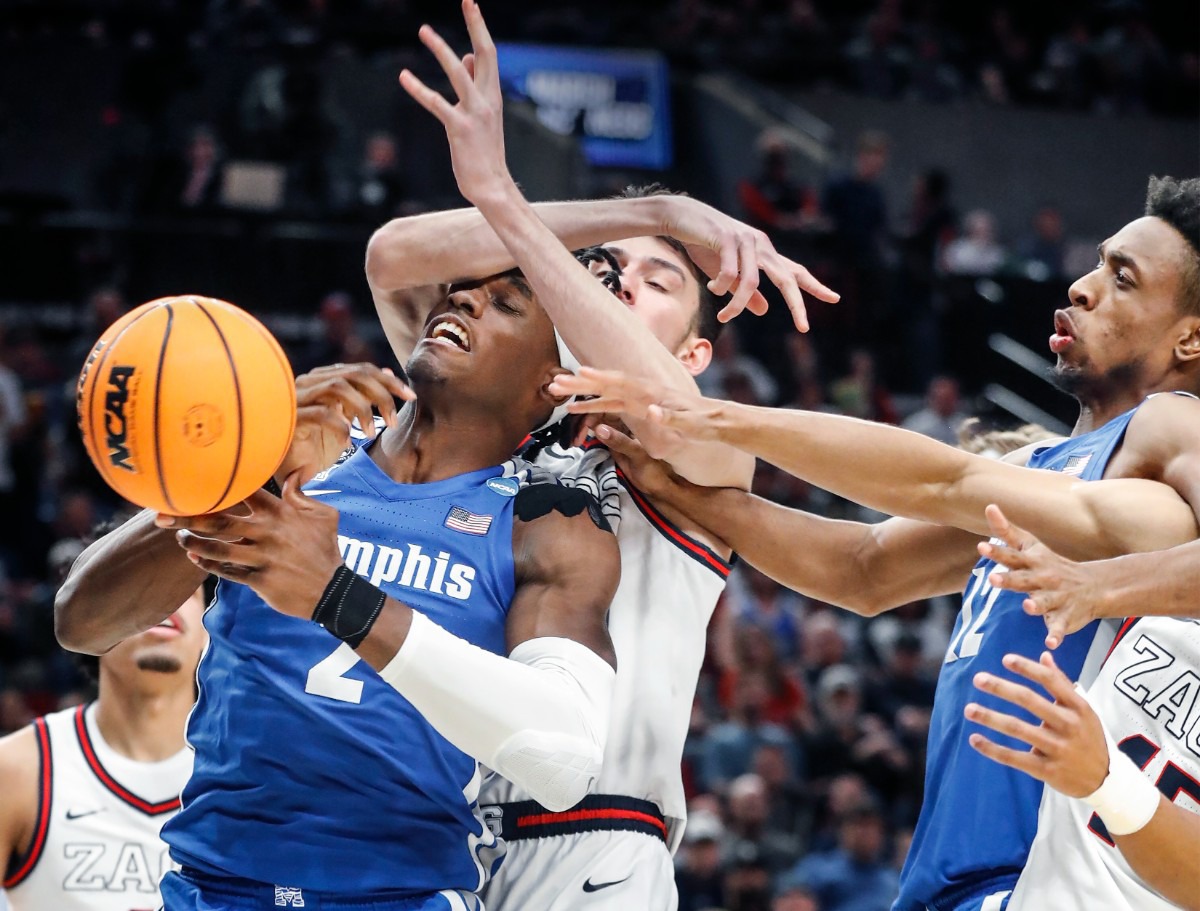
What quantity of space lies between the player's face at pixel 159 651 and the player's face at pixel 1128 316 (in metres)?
2.74

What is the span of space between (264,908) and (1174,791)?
2.03m

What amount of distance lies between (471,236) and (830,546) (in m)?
1.24

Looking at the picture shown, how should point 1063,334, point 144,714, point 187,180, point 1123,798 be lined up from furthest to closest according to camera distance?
point 187,180, point 144,714, point 1063,334, point 1123,798

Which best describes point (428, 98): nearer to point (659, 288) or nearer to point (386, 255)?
point (386, 255)

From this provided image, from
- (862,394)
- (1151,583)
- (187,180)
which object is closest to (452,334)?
(1151,583)

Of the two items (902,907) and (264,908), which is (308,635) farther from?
(902,907)

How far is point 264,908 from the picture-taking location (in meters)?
3.24

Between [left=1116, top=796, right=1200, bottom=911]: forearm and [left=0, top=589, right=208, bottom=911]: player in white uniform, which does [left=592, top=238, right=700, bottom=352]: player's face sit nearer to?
[left=1116, top=796, right=1200, bottom=911]: forearm

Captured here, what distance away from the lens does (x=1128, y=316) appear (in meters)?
3.82

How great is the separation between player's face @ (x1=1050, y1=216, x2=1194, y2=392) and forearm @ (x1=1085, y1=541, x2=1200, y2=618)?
2.51 feet

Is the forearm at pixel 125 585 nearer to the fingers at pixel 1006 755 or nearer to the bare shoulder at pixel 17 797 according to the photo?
the bare shoulder at pixel 17 797

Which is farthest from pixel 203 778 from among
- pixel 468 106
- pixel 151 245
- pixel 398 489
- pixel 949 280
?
pixel 949 280

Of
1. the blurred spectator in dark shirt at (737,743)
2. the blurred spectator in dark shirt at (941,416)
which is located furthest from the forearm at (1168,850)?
the blurred spectator in dark shirt at (941,416)

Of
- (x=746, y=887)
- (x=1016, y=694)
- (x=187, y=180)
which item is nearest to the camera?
(x=1016, y=694)
